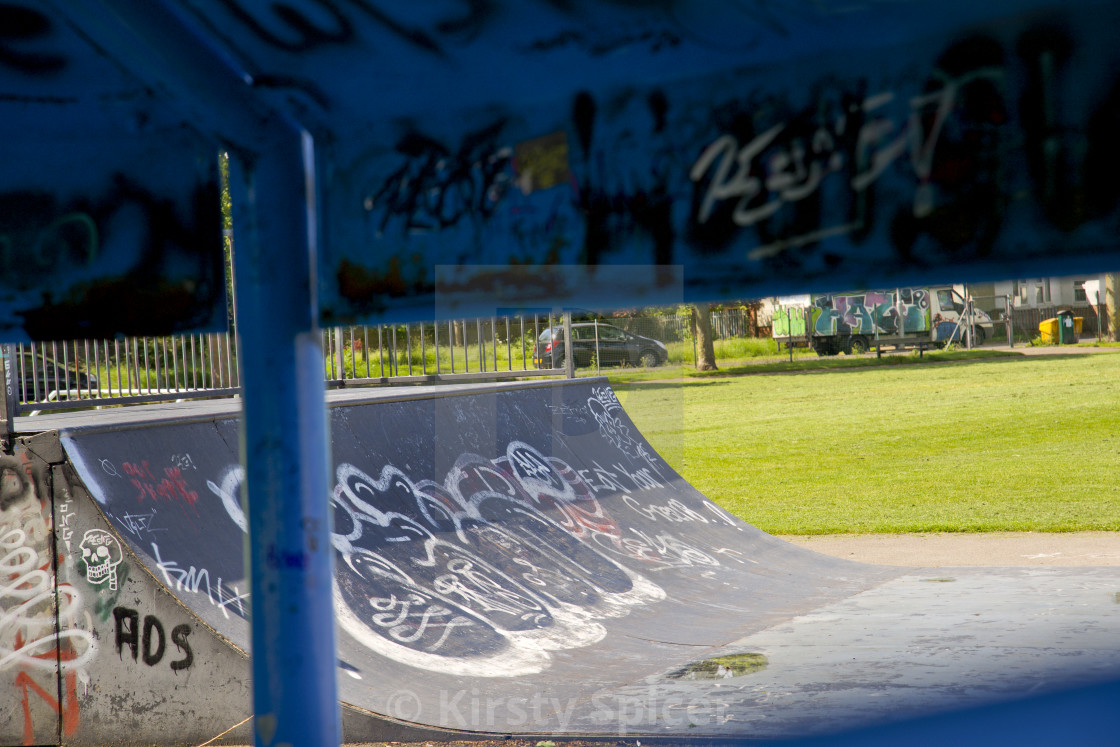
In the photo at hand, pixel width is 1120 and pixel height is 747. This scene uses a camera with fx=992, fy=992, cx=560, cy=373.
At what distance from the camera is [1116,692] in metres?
3.56

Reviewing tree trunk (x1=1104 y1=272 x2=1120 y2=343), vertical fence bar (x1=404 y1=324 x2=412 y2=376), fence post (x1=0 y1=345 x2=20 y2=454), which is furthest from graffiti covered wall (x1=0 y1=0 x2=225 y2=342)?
tree trunk (x1=1104 y1=272 x2=1120 y2=343)

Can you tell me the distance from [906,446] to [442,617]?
459 inches

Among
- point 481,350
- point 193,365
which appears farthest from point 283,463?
point 481,350

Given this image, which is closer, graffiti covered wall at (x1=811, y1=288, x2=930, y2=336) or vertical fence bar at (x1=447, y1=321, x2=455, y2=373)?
vertical fence bar at (x1=447, y1=321, x2=455, y2=373)

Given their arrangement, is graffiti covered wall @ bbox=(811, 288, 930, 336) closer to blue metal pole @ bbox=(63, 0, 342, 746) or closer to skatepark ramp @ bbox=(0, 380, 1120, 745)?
skatepark ramp @ bbox=(0, 380, 1120, 745)

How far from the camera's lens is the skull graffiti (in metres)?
4.69

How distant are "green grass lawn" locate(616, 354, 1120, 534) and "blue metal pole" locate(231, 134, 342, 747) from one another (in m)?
8.35

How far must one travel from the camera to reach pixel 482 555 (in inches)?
249

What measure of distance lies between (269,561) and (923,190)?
156cm

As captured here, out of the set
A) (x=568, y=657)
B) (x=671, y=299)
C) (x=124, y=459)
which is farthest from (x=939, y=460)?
(x=671, y=299)

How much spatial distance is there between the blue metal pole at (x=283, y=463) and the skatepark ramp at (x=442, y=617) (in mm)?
2266

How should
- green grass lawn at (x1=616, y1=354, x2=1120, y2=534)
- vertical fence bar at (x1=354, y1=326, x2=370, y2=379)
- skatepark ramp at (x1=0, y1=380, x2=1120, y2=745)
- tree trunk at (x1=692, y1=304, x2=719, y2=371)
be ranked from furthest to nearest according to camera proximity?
tree trunk at (x1=692, y1=304, x2=719, y2=371), vertical fence bar at (x1=354, y1=326, x2=370, y2=379), green grass lawn at (x1=616, y1=354, x2=1120, y2=534), skatepark ramp at (x1=0, y1=380, x2=1120, y2=745)

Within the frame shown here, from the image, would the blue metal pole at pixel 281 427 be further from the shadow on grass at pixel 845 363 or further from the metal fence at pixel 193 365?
the shadow on grass at pixel 845 363

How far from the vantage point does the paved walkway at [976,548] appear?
7895 mm
